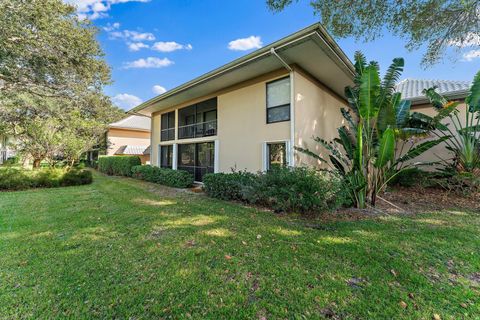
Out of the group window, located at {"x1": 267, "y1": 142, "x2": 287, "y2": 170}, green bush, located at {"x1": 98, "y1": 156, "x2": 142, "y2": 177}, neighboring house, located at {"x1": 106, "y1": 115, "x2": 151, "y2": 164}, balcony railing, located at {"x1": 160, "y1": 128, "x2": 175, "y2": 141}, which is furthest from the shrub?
neighboring house, located at {"x1": 106, "y1": 115, "x2": 151, "y2": 164}

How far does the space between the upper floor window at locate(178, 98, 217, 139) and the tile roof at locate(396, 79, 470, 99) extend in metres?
11.4

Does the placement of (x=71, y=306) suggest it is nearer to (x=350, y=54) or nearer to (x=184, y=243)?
(x=184, y=243)

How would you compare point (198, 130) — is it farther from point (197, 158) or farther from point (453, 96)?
point (453, 96)

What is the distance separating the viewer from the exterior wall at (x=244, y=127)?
924 centimetres

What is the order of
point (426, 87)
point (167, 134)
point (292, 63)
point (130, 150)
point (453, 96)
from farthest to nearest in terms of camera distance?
1. point (130, 150)
2. point (167, 134)
3. point (426, 87)
4. point (453, 96)
5. point (292, 63)

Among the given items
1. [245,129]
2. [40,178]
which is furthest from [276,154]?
[40,178]

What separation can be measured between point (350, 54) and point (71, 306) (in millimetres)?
10260

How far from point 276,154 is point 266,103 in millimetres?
2389

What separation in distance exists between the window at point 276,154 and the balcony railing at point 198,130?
3.96m

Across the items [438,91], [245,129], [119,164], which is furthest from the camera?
[119,164]

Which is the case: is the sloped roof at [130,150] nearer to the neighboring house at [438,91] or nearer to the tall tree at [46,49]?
the tall tree at [46,49]

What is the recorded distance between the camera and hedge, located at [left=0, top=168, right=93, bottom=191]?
35.2 ft

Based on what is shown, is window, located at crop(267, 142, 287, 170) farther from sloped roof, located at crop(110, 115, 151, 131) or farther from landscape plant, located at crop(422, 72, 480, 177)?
sloped roof, located at crop(110, 115, 151, 131)

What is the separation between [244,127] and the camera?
10.2 metres
